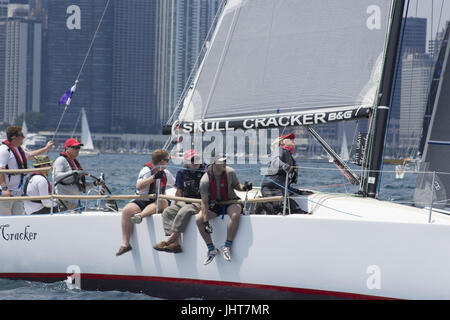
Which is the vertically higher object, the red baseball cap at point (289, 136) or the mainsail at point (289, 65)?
the mainsail at point (289, 65)

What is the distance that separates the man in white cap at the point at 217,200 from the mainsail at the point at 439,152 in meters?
2.49

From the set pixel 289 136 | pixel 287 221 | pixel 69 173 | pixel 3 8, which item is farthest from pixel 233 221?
pixel 3 8

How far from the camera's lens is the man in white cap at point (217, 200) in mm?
6766

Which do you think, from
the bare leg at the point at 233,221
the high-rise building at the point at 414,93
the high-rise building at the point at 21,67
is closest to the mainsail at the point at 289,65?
the bare leg at the point at 233,221

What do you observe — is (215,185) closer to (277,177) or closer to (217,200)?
(217,200)

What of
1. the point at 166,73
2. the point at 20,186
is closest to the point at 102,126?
the point at 166,73

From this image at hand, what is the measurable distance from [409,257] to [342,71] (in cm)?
228

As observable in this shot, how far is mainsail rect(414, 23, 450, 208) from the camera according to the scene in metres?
8.11

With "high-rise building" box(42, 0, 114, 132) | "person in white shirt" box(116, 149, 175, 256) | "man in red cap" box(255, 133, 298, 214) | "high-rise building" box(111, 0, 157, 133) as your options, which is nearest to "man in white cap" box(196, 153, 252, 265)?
"man in red cap" box(255, 133, 298, 214)

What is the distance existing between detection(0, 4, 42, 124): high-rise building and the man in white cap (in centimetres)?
8308

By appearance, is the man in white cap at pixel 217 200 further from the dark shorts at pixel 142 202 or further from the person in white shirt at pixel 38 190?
the person in white shirt at pixel 38 190

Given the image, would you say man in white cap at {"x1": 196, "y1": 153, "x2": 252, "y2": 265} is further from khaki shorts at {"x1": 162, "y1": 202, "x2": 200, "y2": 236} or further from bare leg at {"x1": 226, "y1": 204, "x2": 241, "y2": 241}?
khaki shorts at {"x1": 162, "y1": 202, "x2": 200, "y2": 236}

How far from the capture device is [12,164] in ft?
26.6

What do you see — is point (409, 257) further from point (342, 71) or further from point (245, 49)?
point (245, 49)
